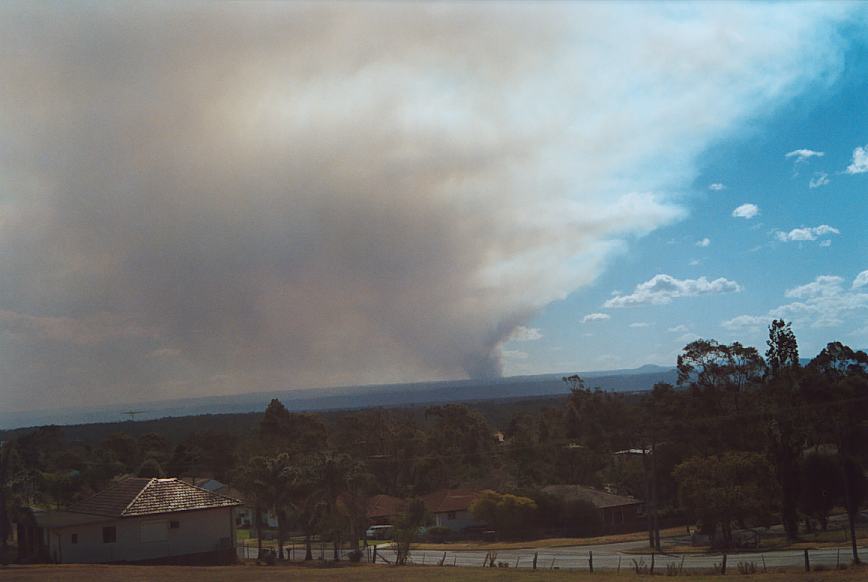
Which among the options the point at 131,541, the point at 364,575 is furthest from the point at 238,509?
the point at 364,575

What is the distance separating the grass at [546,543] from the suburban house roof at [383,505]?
12612mm

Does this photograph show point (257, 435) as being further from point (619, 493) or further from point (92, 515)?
point (92, 515)

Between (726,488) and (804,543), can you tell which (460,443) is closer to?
(726,488)

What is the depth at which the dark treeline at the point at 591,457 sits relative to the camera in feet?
199

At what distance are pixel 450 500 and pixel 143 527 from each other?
133ft

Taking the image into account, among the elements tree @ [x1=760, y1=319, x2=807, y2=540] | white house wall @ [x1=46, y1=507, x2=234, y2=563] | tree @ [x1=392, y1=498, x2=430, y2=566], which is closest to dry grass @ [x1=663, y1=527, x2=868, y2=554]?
tree @ [x1=760, y1=319, x2=807, y2=540]

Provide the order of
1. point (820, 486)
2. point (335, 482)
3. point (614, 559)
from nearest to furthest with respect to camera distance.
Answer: point (614, 559) < point (335, 482) < point (820, 486)

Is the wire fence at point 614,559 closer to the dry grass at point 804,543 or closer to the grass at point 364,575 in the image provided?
the dry grass at point 804,543

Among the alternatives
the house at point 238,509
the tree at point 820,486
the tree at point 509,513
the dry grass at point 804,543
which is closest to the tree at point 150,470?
the house at point 238,509

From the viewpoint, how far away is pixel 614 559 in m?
50.8

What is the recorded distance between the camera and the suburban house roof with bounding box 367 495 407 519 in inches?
3369

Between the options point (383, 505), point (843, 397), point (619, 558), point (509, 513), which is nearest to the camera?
point (619, 558)

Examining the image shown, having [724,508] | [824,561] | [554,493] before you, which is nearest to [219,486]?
[554,493]

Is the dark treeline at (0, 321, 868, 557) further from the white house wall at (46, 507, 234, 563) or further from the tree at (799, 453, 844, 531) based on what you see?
the white house wall at (46, 507, 234, 563)
